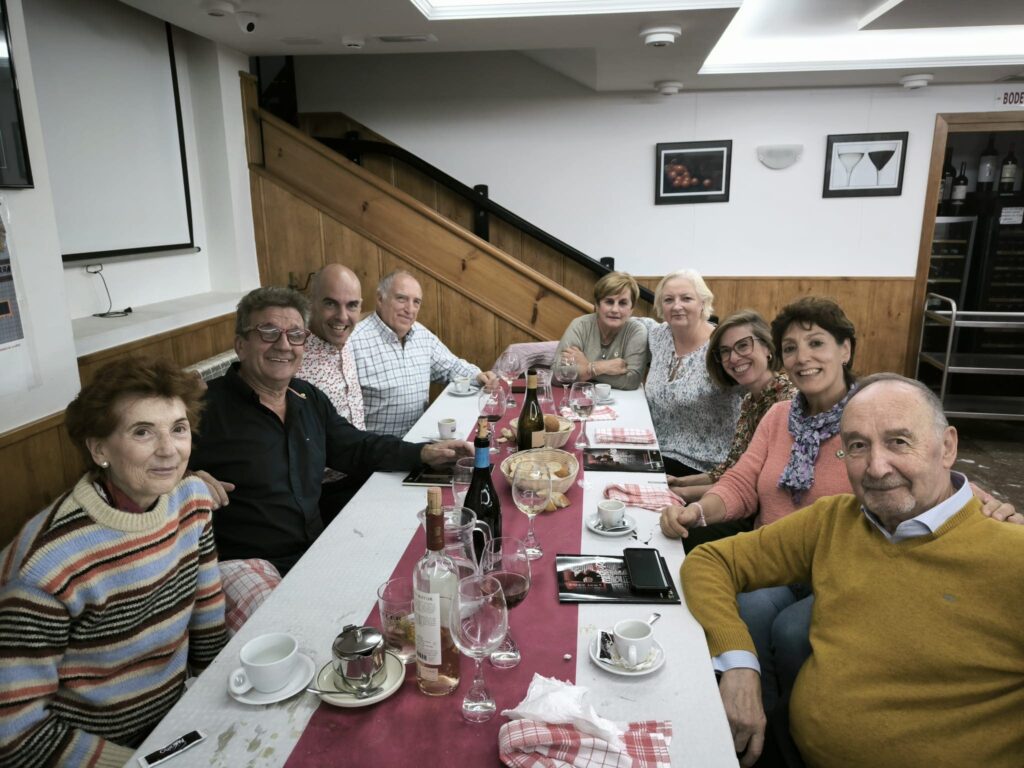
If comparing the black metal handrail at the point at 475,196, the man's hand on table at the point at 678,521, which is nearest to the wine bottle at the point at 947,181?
the black metal handrail at the point at 475,196

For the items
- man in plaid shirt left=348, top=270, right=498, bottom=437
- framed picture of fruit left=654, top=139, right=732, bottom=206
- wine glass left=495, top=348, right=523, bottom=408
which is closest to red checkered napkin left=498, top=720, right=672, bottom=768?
man in plaid shirt left=348, top=270, right=498, bottom=437

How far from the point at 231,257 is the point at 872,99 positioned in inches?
183

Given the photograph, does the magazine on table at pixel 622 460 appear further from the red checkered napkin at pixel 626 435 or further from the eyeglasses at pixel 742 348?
the eyeglasses at pixel 742 348

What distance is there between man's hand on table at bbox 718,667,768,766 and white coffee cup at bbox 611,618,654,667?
0.60 ft

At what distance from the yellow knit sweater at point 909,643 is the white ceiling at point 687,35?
8.93ft

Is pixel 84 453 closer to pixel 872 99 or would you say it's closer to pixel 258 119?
pixel 258 119

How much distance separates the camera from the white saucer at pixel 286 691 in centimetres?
104

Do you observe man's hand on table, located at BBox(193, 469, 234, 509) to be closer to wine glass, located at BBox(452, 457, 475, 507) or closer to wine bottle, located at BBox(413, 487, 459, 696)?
wine glass, located at BBox(452, 457, 475, 507)

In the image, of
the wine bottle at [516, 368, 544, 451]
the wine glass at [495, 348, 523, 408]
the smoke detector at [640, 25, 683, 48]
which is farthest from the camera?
the smoke detector at [640, 25, 683, 48]

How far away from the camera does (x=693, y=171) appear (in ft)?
16.6

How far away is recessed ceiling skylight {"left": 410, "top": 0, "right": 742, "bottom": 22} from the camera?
9.98 feet

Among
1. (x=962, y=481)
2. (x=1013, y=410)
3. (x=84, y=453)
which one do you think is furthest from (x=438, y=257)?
(x=1013, y=410)

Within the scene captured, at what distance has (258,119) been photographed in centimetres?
414

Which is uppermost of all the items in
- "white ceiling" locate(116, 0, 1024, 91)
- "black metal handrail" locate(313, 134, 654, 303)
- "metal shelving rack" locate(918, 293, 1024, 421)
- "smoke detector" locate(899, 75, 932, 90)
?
"white ceiling" locate(116, 0, 1024, 91)
